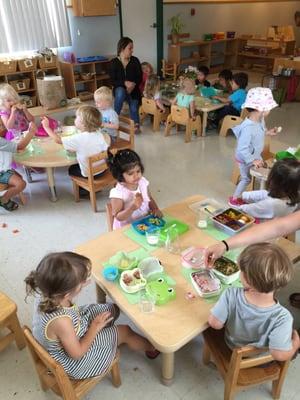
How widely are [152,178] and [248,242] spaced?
239 centimetres

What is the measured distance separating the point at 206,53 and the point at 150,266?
857 centimetres

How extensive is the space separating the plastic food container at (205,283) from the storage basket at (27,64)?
594cm

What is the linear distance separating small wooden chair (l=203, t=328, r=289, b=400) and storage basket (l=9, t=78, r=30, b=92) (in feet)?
20.1

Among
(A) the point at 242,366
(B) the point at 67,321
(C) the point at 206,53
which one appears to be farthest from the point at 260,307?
(C) the point at 206,53

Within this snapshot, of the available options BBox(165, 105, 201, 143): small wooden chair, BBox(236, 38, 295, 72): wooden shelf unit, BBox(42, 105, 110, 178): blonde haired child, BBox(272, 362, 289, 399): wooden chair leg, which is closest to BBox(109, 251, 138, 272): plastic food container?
BBox(272, 362, 289, 399): wooden chair leg

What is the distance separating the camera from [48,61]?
6.55 metres

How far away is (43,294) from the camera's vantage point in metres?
1.42

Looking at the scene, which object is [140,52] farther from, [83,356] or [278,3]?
[83,356]

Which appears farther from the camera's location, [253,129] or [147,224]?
[253,129]

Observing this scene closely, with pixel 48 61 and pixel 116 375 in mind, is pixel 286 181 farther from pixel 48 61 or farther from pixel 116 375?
→ pixel 48 61

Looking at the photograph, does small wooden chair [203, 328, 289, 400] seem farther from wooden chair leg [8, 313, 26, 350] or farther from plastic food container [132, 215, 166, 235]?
wooden chair leg [8, 313, 26, 350]

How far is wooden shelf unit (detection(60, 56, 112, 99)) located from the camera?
696 centimetres

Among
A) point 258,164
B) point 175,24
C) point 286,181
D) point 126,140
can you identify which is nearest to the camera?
point 286,181

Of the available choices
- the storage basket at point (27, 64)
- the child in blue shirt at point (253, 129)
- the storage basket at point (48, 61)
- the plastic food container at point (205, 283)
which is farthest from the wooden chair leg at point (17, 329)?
the storage basket at point (48, 61)
